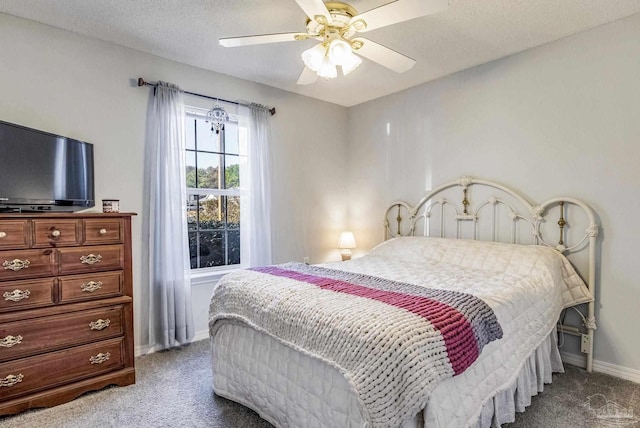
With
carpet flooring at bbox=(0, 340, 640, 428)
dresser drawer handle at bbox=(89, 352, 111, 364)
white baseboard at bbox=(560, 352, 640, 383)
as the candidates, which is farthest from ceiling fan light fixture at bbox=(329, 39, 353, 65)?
white baseboard at bbox=(560, 352, 640, 383)

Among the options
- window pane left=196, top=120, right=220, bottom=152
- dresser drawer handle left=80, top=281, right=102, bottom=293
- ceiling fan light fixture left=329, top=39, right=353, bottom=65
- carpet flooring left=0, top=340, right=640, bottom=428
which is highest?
ceiling fan light fixture left=329, top=39, right=353, bottom=65

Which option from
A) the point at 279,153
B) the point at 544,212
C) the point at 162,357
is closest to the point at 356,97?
the point at 279,153

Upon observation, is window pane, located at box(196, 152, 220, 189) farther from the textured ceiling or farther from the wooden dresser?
the wooden dresser

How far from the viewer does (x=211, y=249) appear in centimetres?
343

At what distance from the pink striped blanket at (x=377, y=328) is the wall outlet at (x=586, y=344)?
1343 millimetres

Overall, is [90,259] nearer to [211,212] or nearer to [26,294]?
[26,294]

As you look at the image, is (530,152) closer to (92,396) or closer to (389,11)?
(389,11)

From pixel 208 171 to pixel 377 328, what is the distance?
253 centimetres

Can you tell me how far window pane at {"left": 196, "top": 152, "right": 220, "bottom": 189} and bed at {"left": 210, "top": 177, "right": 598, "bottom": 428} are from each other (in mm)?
1377

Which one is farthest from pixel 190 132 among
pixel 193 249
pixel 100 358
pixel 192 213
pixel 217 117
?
pixel 100 358

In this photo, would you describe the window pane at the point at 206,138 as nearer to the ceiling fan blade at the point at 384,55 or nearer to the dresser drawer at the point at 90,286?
the dresser drawer at the point at 90,286

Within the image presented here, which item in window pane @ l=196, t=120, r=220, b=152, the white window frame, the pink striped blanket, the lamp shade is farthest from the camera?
the lamp shade

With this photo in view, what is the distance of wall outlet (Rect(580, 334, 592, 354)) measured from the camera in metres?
2.50

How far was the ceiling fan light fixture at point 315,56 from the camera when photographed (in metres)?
2.02
